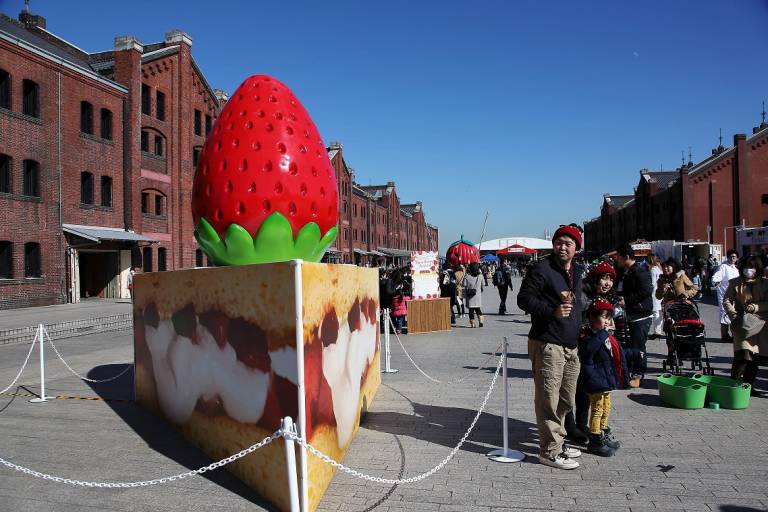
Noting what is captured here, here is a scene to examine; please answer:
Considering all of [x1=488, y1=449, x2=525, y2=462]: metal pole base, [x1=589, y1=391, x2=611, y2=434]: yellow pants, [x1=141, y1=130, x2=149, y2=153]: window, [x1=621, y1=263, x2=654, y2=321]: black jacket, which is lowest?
[x1=488, y1=449, x2=525, y2=462]: metal pole base

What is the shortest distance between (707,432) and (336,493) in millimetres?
3613

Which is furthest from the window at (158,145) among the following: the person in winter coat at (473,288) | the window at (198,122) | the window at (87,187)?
the person in winter coat at (473,288)

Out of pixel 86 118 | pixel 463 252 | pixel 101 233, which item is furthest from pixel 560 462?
pixel 86 118

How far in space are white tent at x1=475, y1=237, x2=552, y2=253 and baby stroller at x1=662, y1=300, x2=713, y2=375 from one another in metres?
28.2

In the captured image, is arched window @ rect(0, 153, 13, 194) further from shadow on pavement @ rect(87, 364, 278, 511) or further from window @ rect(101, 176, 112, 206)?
shadow on pavement @ rect(87, 364, 278, 511)

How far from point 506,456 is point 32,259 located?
2151cm

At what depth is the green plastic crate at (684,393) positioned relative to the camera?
19.8ft

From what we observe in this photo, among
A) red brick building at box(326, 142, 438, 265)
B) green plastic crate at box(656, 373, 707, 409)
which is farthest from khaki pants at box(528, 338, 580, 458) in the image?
red brick building at box(326, 142, 438, 265)

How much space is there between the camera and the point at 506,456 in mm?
4656

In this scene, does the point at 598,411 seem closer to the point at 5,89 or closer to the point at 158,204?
the point at 5,89

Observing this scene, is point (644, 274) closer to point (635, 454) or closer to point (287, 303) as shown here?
point (635, 454)

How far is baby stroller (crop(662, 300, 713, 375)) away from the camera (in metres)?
7.25

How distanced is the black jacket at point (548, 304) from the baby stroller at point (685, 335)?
366 centimetres

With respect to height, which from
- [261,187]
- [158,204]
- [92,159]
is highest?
[92,159]
